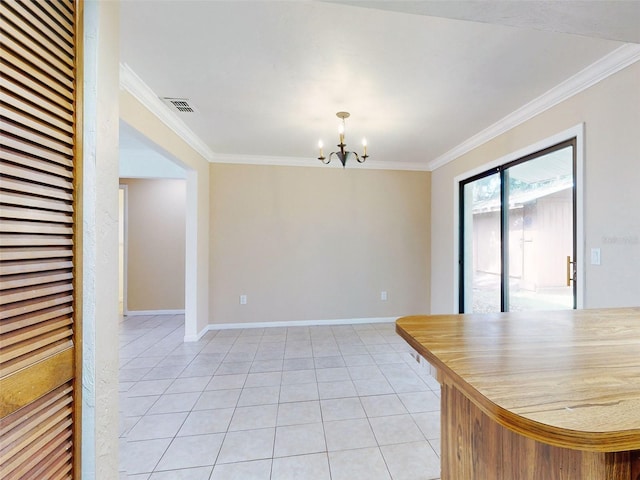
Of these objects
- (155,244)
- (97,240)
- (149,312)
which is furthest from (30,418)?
(149,312)

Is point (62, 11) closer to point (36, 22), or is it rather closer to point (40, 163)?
point (36, 22)

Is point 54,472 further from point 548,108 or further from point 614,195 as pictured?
point 548,108

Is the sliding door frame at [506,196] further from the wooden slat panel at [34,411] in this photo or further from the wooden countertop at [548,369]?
the wooden slat panel at [34,411]

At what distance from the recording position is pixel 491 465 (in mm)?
772

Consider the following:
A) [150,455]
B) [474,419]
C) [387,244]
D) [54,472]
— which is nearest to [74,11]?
[54,472]

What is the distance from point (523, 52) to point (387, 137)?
1562 millimetres

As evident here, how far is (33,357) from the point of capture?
0.78 meters

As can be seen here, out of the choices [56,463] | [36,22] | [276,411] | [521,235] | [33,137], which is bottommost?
[276,411]

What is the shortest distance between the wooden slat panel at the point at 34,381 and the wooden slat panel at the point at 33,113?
0.67 meters

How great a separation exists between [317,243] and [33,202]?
347 centimetres

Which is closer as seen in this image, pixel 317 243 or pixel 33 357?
pixel 33 357

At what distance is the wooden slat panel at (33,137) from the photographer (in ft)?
2.36

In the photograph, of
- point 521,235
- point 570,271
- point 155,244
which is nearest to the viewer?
point 570,271

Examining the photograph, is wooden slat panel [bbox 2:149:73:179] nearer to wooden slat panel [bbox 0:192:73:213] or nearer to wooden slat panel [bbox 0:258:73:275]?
wooden slat panel [bbox 0:192:73:213]
